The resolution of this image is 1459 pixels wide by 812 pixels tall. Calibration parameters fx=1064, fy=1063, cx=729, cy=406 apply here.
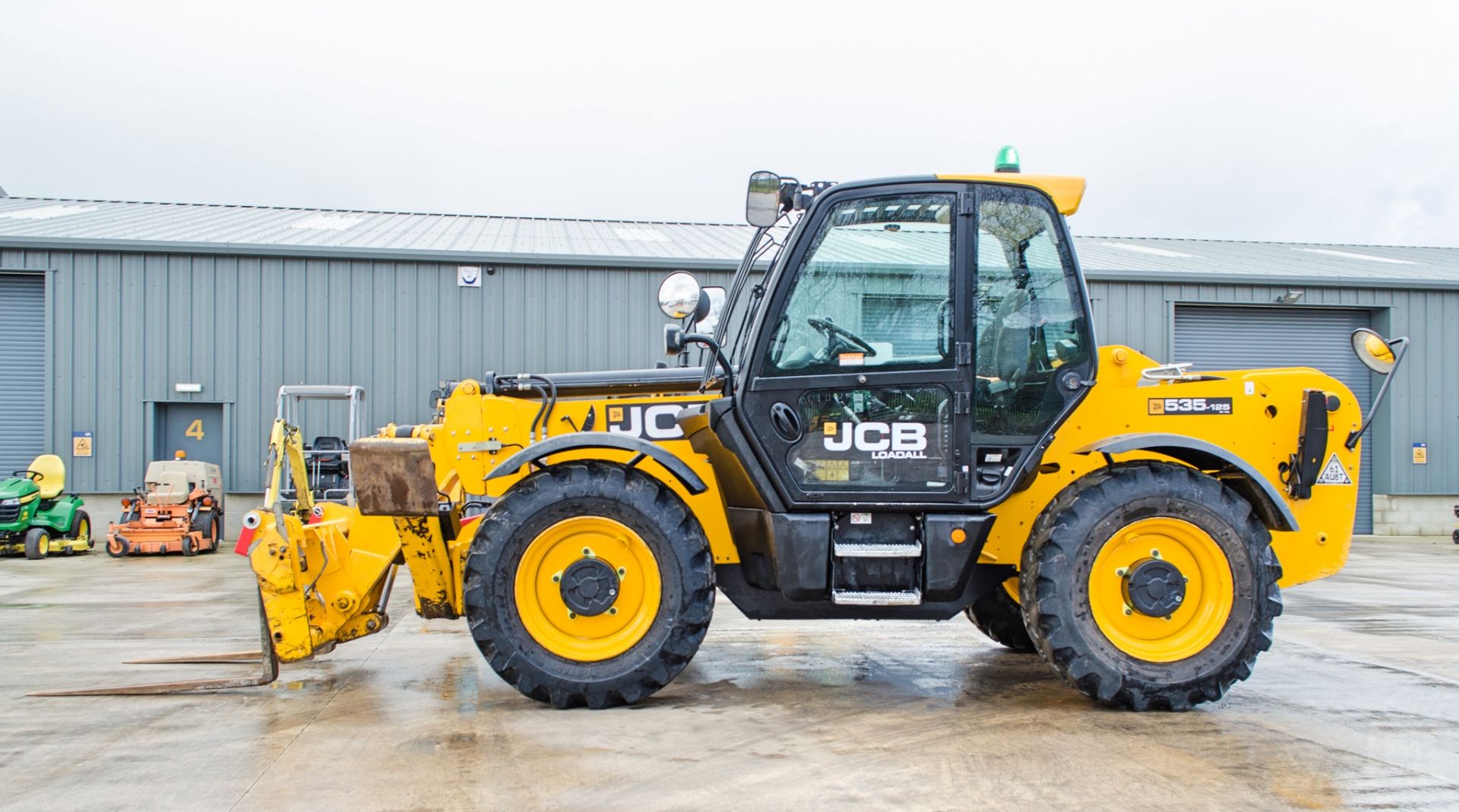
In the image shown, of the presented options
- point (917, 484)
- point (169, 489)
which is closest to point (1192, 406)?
point (917, 484)

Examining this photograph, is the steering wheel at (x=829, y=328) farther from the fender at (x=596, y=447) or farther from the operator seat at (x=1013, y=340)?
the fender at (x=596, y=447)

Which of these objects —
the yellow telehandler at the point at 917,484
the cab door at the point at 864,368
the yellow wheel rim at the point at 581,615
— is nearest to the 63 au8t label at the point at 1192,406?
the yellow telehandler at the point at 917,484

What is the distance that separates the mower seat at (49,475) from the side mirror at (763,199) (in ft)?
43.4

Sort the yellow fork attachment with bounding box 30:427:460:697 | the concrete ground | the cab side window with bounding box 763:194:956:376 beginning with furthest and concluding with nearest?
the yellow fork attachment with bounding box 30:427:460:697
the cab side window with bounding box 763:194:956:376
the concrete ground

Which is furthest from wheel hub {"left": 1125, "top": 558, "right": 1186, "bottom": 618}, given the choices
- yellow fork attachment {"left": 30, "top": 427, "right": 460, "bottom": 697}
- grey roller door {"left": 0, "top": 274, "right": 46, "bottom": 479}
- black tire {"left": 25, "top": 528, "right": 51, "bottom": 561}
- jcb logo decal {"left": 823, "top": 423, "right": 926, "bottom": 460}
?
grey roller door {"left": 0, "top": 274, "right": 46, "bottom": 479}

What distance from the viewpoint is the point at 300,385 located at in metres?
16.0

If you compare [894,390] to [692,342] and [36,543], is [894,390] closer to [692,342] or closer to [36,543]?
[692,342]

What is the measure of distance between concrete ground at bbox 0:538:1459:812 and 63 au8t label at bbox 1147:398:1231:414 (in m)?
1.39

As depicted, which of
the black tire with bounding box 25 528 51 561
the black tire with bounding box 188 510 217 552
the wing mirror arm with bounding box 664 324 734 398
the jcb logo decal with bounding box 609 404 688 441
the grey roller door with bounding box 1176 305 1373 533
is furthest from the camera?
the grey roller door with bounding box 1176 305 1373 533

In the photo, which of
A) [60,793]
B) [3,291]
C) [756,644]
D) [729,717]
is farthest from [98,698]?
[3,291]

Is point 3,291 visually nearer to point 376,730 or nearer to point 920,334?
point 376,730

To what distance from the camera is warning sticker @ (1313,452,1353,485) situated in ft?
16.7

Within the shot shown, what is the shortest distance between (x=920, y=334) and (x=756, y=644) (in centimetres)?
270

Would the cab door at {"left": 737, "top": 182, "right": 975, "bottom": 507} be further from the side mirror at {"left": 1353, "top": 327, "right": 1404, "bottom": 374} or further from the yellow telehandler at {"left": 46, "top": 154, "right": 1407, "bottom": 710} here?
the side mirror at {"left": 1353, "top": 327, "right": 1404, "bottom": 374}
